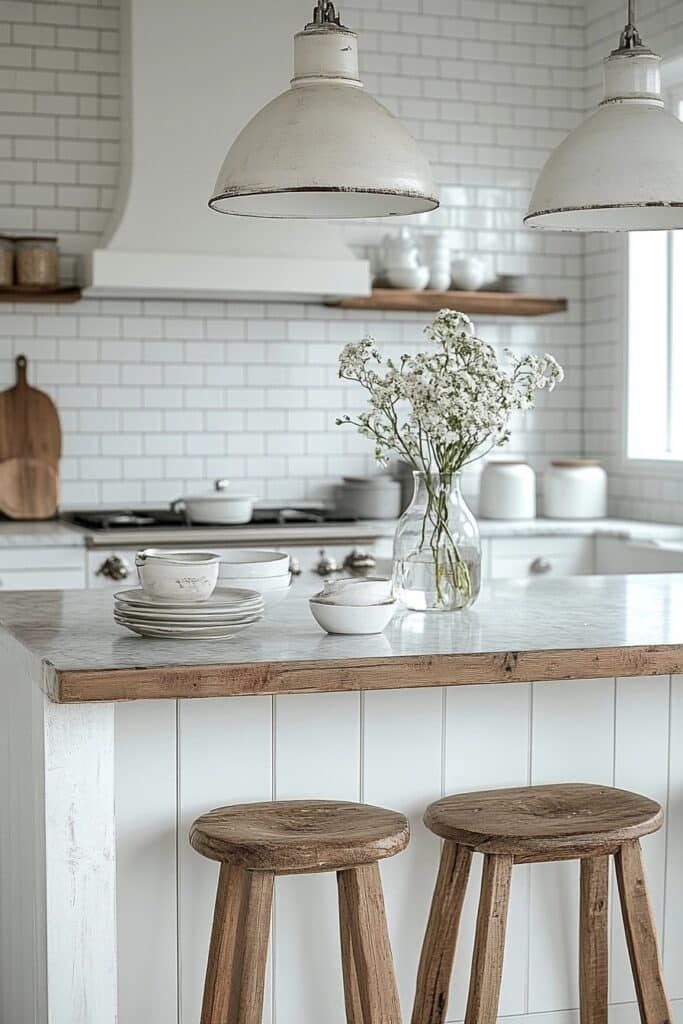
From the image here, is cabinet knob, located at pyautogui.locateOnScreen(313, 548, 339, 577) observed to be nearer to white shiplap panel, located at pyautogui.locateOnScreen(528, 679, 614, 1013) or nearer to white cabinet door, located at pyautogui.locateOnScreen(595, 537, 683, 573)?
white cabinet door, located at pyautogui.locateOnScreen(595, 537, 683, 573)

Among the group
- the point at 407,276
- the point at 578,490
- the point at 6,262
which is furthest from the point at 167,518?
the point at 578,490

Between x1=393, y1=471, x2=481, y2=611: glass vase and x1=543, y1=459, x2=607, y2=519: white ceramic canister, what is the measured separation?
2.90m

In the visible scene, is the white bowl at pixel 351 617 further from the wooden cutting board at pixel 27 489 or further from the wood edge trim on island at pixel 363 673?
the wooden cutting board at pixel 27 489

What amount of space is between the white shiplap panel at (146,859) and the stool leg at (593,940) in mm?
773

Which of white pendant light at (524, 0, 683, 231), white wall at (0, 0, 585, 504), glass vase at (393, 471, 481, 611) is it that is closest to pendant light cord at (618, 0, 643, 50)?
white pendant light at (524, 0, 683, 231)

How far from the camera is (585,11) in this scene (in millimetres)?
5957

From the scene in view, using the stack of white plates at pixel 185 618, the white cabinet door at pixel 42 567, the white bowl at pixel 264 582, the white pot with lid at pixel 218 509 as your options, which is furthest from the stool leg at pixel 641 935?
the white pot with lid at pixel 218 509

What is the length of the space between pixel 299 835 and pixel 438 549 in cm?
76

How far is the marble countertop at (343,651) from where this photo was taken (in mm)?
2121

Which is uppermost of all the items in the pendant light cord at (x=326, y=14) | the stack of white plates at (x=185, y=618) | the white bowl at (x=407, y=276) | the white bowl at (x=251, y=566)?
the pendant light cord at (x=326, y=14)

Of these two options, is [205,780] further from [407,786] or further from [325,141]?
[325,141]

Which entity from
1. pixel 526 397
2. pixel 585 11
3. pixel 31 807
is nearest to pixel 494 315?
pixel 585 11

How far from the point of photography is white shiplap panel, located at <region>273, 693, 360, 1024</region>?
261 cm

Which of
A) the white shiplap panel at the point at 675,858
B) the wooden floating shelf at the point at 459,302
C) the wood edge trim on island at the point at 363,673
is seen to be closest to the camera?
the wood edge trim on island at the point at 363,673
